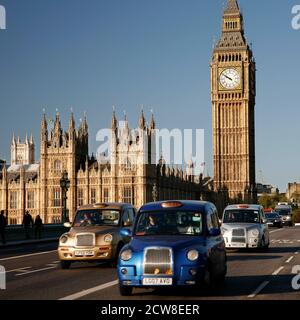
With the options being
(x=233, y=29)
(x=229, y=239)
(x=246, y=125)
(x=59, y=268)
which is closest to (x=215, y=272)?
(x=59, y=268)

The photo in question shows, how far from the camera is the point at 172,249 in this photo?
44.9 ft

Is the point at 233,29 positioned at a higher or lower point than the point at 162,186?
higher

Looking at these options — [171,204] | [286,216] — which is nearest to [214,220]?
[171,204]

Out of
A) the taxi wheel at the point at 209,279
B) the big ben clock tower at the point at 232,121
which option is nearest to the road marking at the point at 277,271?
the taxi wheel at the point at 209,279

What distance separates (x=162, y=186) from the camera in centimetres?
9262

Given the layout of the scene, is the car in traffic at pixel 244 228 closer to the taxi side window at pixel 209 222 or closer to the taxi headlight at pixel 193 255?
the taxi side window at pixel 209 222

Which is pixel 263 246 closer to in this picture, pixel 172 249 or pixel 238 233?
pixel 238 233

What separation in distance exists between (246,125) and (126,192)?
45.2m

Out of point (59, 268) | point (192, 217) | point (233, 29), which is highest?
point (233, 29)

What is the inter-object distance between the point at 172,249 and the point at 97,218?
27.4ft

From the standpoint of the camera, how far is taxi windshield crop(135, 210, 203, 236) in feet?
48.6

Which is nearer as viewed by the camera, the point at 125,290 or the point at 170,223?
the point at 125,290
